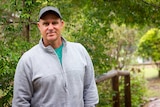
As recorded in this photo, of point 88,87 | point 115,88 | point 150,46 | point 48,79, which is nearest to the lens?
point 48,79

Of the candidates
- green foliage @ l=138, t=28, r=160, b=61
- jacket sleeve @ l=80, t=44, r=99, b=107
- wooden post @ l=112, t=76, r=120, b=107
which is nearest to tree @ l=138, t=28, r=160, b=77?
green foliage @ l=138, t=28, r=160, b=61

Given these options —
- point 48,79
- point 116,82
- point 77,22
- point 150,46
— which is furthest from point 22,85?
point 150,46

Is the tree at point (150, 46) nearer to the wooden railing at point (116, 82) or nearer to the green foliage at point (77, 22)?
the wooden railing at point (116, 82)

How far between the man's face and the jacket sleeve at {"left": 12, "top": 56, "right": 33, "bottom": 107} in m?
0.21

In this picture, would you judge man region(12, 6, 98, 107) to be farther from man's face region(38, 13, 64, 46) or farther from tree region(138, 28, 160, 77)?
tree region(138, 28, 160, 77)

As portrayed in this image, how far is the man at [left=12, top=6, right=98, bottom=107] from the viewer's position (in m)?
2.04

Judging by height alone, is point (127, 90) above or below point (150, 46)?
below

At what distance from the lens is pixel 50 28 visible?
2.10 m

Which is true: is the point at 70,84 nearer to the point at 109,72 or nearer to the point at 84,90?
the point at 84,90

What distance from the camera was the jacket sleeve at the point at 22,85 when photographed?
203 cm

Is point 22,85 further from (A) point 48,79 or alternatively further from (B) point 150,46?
(B) point 150,46

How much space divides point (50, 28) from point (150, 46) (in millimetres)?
9484

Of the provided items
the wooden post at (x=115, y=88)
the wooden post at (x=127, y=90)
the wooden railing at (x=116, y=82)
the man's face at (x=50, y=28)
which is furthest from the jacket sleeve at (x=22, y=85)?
the wooden post at (x=127, y=90)

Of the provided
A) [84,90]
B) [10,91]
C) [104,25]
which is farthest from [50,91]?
[104,25]
